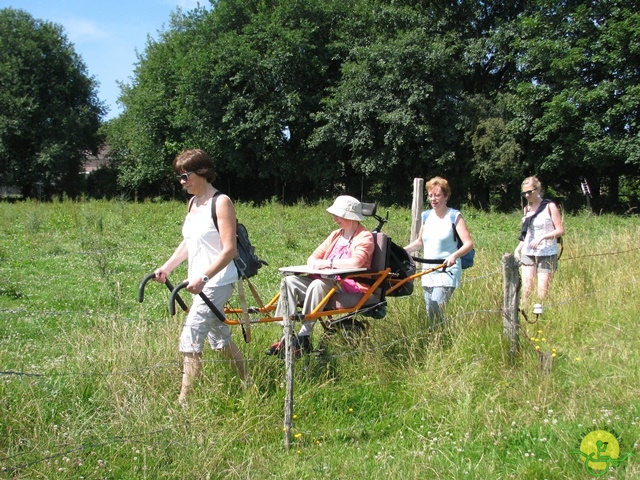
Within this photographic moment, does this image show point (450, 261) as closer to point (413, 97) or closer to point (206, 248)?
point (206, 248)

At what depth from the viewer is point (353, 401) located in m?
4.68

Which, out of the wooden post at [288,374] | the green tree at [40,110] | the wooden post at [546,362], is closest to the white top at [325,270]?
the wooden post at [288,374]

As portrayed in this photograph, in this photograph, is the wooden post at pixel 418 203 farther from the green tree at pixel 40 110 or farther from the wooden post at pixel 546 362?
the green tree at pixel 40 110

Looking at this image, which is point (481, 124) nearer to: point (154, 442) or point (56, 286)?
point (56, 286)

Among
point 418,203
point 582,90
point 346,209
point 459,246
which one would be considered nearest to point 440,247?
point 459,246

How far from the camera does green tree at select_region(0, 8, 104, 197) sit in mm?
39812

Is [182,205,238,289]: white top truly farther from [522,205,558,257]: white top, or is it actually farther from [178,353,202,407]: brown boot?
[522,205,558,257]: white top

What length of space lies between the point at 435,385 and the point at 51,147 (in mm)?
40021

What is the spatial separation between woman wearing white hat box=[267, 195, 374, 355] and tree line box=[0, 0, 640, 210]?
21.6 metres

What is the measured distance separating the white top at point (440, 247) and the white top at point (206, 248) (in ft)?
7.02

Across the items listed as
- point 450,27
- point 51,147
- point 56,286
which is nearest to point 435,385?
point 56,286

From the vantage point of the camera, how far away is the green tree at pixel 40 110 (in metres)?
39.8

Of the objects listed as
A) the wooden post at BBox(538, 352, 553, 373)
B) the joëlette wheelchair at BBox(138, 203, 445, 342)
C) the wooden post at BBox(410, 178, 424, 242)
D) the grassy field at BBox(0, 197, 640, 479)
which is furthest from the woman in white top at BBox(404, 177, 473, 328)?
the wooden post at BBox(410, 178, 424, 242)

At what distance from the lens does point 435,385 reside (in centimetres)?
471
